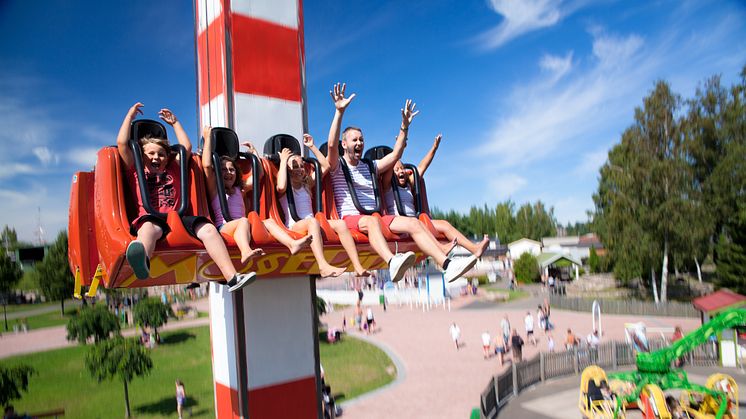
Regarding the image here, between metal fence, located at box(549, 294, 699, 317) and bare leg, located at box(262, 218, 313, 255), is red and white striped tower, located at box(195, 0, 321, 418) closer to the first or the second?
bare leg, located at box(262, 218, 313, 255)

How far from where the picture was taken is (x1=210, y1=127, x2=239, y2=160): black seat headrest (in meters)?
3.65

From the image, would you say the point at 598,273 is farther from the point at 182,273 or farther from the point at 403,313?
the point at 182,273

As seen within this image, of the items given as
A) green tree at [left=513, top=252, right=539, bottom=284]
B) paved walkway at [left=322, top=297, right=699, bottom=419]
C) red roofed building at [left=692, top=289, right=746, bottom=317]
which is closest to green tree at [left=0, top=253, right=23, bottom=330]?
paved walkway at [left=322, top=297, right=699, bottom=419]

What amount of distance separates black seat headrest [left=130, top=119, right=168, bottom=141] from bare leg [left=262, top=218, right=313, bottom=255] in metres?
0.92

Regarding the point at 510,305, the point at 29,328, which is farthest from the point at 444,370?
the point at 29,328

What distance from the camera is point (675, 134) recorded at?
19891 mm

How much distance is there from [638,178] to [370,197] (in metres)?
18.6

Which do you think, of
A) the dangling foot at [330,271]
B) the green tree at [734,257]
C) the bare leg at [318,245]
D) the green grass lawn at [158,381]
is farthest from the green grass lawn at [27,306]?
the green tree at [734,257]

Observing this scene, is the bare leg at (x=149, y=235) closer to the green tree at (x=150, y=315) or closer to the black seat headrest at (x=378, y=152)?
the black seat headrest at (x=378, y=152)

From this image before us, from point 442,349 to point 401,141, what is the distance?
993 cm

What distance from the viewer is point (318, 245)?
333 cm

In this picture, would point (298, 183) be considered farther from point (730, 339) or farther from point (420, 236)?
point (730, 339)

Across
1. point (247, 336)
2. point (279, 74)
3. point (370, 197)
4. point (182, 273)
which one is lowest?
point (247, 336)

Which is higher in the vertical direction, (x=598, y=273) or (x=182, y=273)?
(x=182, y=273)
